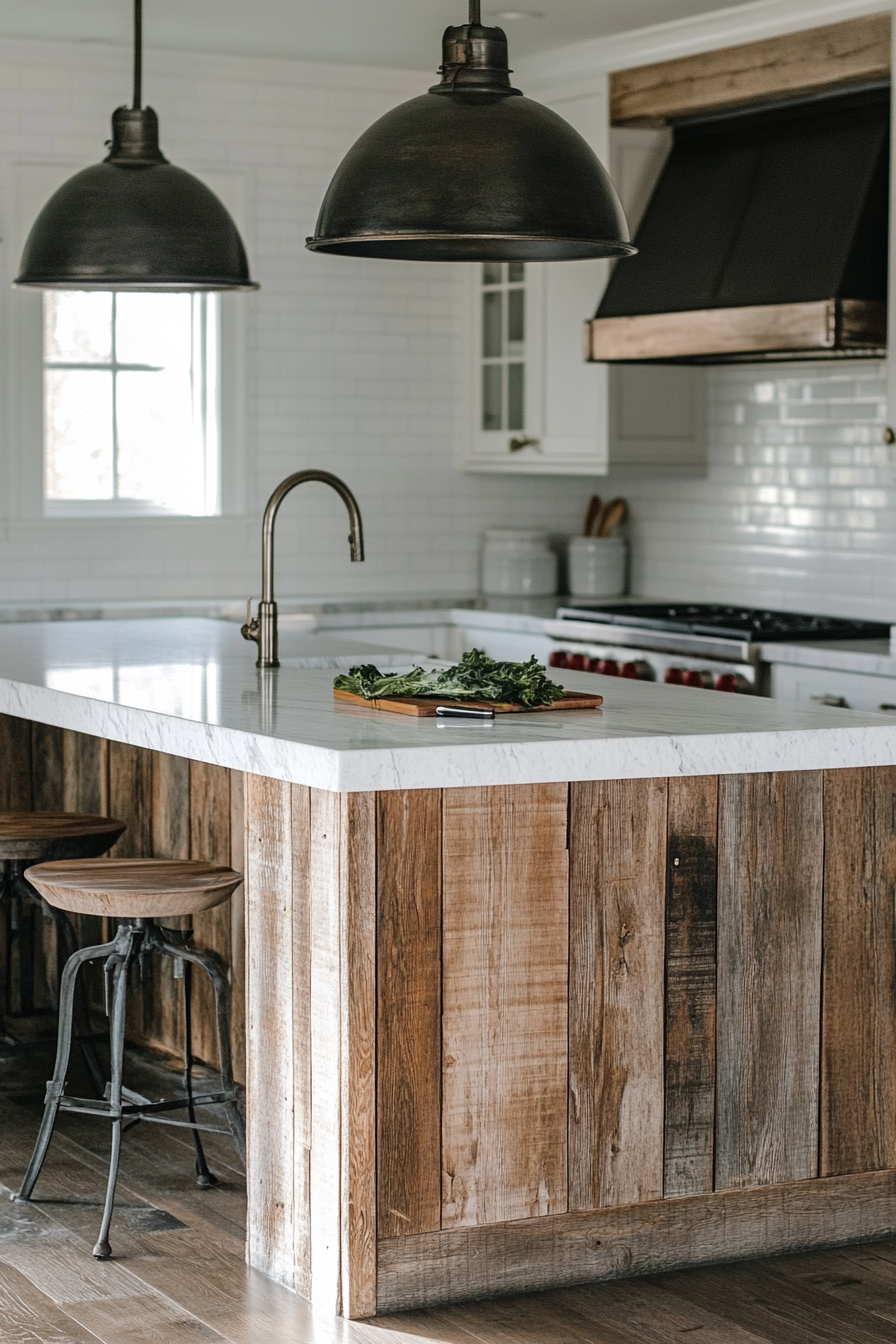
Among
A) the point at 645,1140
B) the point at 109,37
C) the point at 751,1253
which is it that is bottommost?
the point at 751,1253

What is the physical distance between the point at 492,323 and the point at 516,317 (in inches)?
6.2

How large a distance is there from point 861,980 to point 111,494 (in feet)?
13.7

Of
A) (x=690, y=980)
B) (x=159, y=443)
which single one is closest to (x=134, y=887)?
(x=690, y=980)

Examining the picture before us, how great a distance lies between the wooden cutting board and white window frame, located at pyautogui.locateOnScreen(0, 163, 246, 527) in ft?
11.2

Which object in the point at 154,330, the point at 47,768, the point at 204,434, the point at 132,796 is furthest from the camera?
the point at 204,434

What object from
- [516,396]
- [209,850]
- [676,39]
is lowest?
[209,850]

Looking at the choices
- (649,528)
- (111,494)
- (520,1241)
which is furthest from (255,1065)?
(649,528)

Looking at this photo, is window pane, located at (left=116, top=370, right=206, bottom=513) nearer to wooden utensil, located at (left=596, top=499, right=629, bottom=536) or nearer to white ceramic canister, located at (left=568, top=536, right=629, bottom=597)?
white ceramic canister, located at (left=568, top=536, right=629, bottom=597)

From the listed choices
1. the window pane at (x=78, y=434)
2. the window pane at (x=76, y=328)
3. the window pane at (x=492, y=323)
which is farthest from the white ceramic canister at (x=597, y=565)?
the window pane at (x=76, y=328)

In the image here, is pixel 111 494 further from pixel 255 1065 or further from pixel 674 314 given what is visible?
pixel 255 1065

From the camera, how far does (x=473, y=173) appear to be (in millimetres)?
3111

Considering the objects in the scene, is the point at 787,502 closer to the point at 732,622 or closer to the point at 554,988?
the point at 732,622

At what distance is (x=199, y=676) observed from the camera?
414 centimetres

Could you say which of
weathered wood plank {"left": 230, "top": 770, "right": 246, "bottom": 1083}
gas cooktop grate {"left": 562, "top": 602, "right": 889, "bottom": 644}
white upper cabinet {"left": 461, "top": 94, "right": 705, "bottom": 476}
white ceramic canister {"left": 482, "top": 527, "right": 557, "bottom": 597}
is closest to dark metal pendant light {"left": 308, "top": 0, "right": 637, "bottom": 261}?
weathered wood plank {"left": 230, "top": 770, "right": 246, "bottom": 1083}
